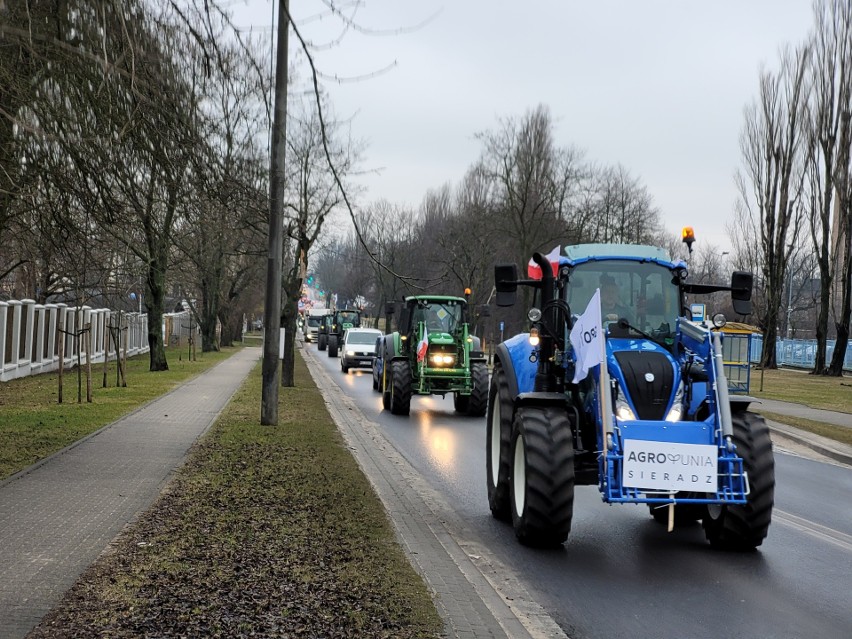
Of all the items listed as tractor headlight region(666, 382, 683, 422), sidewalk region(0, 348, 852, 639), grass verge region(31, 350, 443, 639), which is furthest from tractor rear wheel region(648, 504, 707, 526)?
grass verge region(31, 350, 443, 639)

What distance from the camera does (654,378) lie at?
7.88 meters

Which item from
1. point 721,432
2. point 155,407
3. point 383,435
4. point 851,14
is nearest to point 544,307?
point 721,432

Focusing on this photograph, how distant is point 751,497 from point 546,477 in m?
1.60

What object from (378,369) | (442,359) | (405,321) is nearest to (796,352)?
(378,369)

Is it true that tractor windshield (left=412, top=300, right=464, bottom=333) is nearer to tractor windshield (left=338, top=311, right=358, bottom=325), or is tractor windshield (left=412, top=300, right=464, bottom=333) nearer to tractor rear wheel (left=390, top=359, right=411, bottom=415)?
tractor rear wheel (left=390, top=359, right=411, bottom=415)

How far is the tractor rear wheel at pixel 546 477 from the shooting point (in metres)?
7.50

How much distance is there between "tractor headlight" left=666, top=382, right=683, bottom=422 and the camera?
7902 millimetres

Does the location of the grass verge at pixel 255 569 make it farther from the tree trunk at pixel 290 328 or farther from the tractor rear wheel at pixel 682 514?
the tree trunk at pixel 290 328

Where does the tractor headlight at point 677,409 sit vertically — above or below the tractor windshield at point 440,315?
below

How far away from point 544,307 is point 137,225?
505 cm

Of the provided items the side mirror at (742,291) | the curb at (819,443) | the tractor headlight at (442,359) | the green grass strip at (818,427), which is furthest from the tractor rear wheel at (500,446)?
the tractor headlight at (442,359)

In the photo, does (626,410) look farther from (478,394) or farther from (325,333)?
(325,333)

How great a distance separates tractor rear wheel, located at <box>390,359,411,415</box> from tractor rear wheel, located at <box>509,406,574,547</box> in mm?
13162

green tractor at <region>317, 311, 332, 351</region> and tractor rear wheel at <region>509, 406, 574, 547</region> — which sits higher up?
green tractor at <region>317, 311, 332, 351</region>
